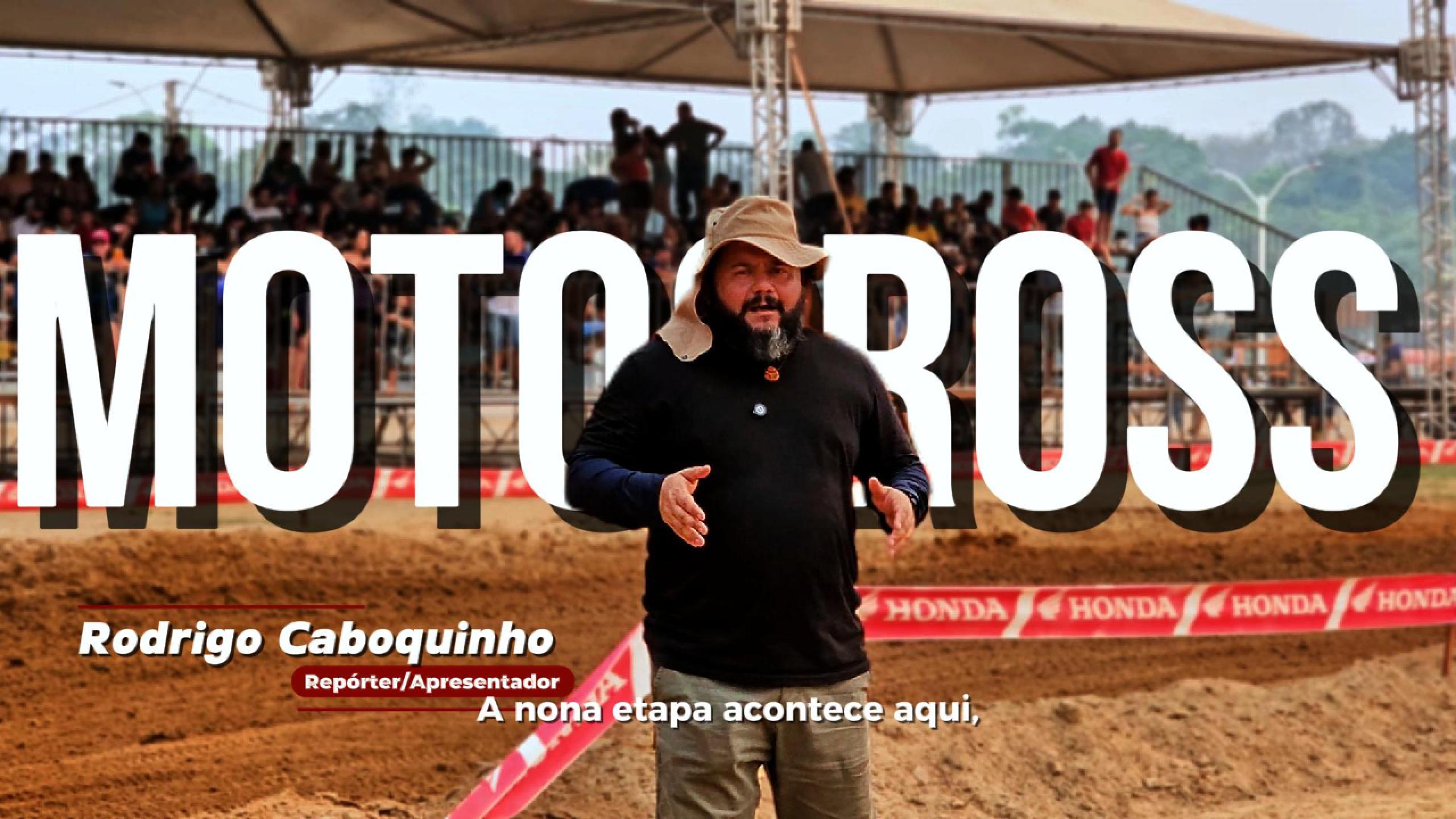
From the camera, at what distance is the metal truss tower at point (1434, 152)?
16.5m

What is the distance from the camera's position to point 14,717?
7.70 meters

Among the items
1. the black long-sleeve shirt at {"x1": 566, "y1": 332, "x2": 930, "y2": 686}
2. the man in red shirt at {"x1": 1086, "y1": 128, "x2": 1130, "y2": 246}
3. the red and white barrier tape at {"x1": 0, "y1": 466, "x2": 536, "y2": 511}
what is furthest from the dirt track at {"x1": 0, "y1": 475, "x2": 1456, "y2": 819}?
the man in red shirt at {"x1": 1086, "y1": 128, "x2": 1130, "y2": 246}

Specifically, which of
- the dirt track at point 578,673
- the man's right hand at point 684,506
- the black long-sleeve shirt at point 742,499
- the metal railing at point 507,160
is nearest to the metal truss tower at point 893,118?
the metal railing at point 507,160

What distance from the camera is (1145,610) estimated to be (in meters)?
7.44

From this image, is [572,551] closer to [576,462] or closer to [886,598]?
[886,598]

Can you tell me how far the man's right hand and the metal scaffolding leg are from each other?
10.1 m

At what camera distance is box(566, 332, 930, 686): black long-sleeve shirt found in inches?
149

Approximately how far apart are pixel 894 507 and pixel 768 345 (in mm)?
457

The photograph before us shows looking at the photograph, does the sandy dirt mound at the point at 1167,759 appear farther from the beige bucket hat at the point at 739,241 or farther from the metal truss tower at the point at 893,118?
the metal truss tower at the point at 893,118

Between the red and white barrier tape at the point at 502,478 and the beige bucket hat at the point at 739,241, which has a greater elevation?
the beige bucket hat at the point at 739,241

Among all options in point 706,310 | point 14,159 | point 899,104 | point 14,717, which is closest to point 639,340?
point 14,717

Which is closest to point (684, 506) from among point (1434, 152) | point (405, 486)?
point (405, 486)

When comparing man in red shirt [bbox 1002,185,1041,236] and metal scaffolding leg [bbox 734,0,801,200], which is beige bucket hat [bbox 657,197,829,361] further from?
man in red shirt [bbox 1002,185,1041,236]

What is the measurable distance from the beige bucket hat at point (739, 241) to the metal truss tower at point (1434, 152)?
14009 mm
